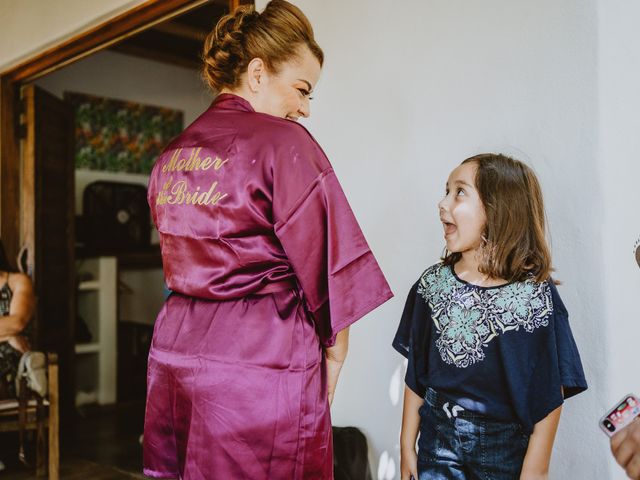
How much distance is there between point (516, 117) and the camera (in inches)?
64.9

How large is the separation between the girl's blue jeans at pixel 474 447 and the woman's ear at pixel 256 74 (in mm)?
834

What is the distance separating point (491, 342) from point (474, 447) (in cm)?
24

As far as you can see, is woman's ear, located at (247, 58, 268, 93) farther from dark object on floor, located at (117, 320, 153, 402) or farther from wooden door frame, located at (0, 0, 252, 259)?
dark object on floor, located at (117, 320, 153, 402)

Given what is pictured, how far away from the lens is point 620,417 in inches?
36.7

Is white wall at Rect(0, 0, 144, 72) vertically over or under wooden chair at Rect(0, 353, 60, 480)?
over

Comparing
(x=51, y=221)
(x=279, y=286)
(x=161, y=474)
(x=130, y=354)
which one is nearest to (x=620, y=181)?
(x=279, y=286)

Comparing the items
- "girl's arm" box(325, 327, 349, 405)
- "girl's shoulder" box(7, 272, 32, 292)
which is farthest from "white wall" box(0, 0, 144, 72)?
"girl's arm" box(325, 327, 349, 405)

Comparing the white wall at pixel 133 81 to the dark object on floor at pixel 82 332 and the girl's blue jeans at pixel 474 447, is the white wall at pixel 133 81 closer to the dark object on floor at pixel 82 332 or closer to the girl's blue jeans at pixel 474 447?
the dark object on floor at pixel 82 332

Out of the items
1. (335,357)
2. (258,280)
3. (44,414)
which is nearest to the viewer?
(258,280)

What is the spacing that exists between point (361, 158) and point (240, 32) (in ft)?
2.95

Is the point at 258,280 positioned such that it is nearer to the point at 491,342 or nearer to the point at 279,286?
the point at 279,286

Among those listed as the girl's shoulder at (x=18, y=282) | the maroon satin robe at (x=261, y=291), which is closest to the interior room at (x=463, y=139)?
the maroon satin robe at (x=261, y=291)

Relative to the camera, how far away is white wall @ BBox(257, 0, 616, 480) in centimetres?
152

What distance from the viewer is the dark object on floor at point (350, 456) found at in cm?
194
